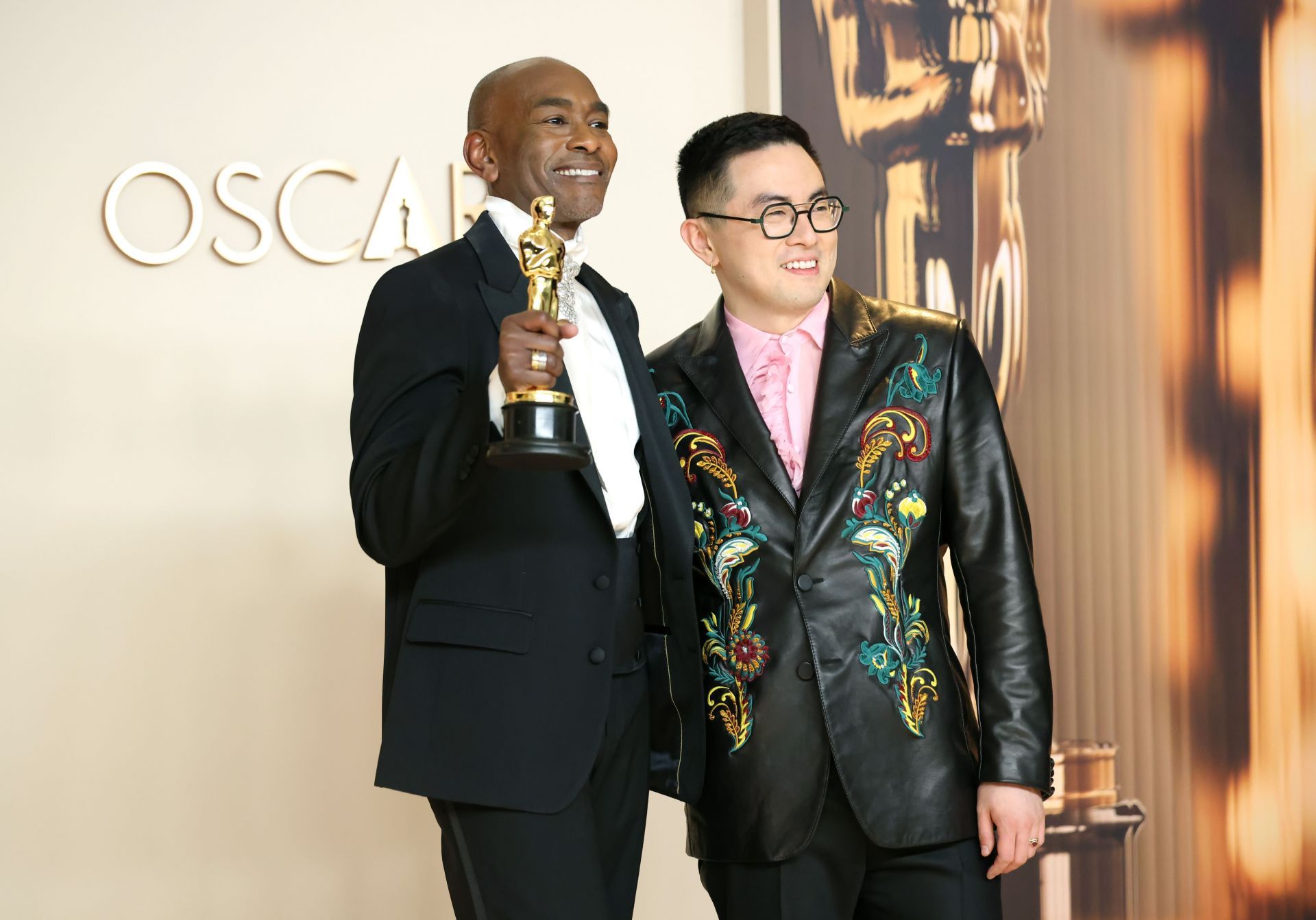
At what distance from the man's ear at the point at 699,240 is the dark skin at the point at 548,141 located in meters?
0.36

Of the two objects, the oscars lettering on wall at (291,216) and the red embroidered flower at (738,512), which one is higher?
the oscars lettering on wall at (291,216)

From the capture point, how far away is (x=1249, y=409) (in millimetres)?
3914

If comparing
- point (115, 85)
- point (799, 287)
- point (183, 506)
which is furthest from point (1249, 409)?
point (115, 85)

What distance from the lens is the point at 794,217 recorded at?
2.33 meters

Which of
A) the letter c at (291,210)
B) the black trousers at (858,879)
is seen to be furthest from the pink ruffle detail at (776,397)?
the letter c at (291,210)

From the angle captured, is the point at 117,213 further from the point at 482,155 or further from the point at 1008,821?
the point at 1008,821

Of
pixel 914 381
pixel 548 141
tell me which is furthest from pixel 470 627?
pixel 914 381

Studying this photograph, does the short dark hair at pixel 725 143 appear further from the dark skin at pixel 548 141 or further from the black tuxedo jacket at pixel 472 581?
the black tuxedo jacket at pixel 472 581

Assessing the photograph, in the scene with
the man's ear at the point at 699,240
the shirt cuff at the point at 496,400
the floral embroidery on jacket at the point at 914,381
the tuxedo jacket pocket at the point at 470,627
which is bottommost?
the tuxedo jacket pocket at the point at 470,627

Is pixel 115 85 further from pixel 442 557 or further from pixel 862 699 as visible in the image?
pixel 862 699

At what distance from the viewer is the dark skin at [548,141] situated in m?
2.09

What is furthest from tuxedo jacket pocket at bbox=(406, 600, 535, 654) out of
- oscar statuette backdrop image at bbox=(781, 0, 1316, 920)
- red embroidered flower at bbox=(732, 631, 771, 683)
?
oscar statuette backdrop image at bbox=(781, 0, 1316, 920)

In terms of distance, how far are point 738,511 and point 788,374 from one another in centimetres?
28

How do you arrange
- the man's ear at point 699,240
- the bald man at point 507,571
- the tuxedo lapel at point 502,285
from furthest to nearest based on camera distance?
the man's ear at point 699,240
the tuxedo lapel at point 502,285
the bald man at point 507,571
